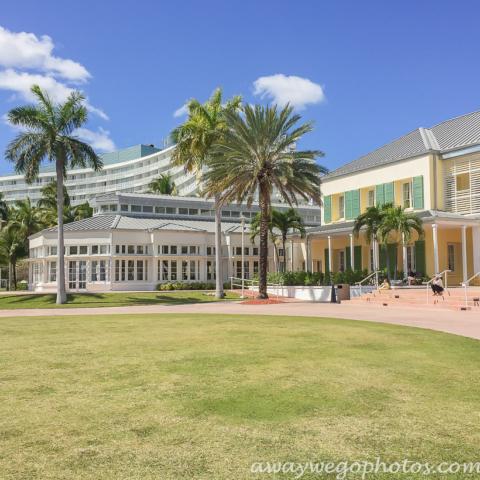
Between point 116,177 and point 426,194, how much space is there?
89.0 meters

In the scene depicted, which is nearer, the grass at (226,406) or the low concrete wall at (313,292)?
the grass at (226,406)

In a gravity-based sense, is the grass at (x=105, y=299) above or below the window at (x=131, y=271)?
below

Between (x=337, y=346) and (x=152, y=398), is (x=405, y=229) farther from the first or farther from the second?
(x=152, y=398)

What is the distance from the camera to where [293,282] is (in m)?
33.0

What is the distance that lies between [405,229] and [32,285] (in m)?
32.3

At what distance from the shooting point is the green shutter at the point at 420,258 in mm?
29536

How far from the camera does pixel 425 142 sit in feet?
105

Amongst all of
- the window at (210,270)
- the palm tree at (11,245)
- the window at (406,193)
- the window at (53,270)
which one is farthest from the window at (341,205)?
the palm tree at (11,245)

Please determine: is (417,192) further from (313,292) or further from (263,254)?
(263,254)

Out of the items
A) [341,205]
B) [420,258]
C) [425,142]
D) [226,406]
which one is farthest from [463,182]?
[226,406]

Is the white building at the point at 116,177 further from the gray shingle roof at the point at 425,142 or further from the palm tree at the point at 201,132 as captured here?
the palm tree at the point at 201,132

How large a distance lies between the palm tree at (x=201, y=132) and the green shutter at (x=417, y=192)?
11748 mm

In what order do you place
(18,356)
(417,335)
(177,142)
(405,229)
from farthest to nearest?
(177,142), (405,229), (417,335), (18,356)

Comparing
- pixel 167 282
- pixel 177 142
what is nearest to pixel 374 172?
pixel 177 142
